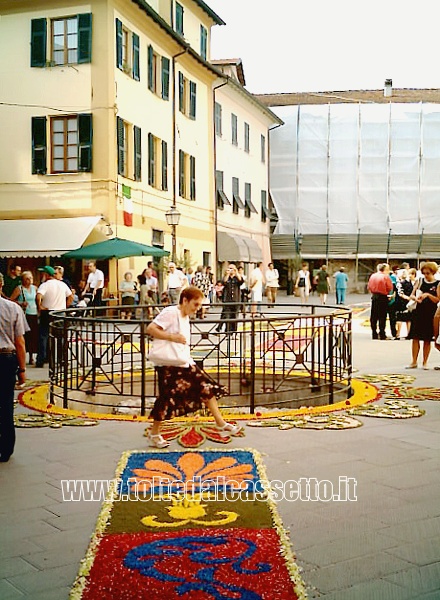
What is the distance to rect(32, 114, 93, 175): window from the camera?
80.2 feet

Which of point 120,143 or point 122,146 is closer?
point 120,143

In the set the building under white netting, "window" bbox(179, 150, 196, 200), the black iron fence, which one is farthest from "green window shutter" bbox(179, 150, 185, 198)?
the black iron fence

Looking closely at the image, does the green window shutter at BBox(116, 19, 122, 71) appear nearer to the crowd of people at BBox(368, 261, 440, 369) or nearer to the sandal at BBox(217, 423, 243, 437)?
the crowd of people at BBox(368, 261, 440, 369)

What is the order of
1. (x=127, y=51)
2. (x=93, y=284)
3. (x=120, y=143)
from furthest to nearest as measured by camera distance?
(x=127, y=51)
(x=120, y=143)
(x=93, y=284)

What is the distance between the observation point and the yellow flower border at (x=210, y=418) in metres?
8.59

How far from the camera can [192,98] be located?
32219 mm

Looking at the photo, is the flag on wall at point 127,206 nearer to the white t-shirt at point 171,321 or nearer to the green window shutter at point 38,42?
the green window shutter at point 38,42

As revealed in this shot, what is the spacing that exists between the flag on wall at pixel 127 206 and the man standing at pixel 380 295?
10.3 metres

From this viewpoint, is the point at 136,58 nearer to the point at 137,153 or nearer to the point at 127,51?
the point at 127,51

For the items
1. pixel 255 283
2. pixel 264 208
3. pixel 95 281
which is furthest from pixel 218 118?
pixel 95 281

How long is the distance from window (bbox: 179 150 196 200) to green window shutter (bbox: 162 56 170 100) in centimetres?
271

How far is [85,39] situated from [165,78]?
5.34 metres

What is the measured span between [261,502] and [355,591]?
1.50 metres

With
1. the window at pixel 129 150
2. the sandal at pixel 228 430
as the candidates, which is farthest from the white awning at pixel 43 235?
the sandal at pixel 228 430
